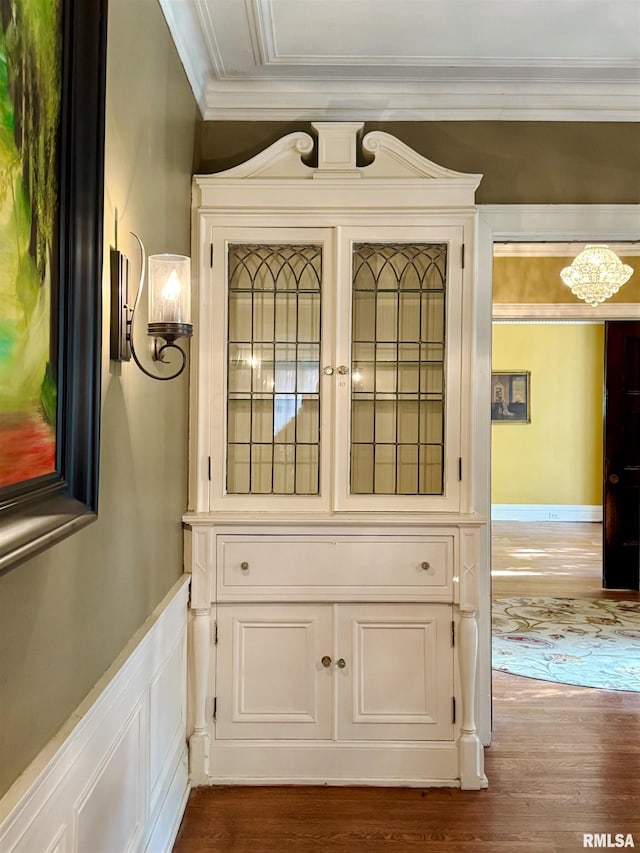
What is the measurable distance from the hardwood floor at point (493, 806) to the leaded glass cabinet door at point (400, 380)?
1.04 metres

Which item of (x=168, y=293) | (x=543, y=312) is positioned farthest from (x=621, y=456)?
(x=168, y=293)

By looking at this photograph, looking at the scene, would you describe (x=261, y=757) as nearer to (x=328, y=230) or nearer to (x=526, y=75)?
(x=328, y=230)

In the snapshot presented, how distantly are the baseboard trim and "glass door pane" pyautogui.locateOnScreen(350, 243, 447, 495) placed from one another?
6329mm

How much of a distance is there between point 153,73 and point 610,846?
8.92ft

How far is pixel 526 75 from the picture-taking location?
2604 mm

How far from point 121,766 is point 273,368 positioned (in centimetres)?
146

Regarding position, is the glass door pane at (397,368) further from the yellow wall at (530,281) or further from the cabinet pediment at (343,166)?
the yellow wall at (530,281)

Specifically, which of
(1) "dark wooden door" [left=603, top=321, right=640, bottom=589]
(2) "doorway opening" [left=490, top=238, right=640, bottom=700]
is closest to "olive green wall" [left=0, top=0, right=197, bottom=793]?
(1) "dark wooden door" [left=603, top=321, right=640, bottom=589]

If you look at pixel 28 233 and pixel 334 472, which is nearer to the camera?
pixel 28 233

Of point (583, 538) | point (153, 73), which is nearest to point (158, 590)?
point (153, 73)

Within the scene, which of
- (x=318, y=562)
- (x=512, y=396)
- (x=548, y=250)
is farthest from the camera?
(x=512, y=396)

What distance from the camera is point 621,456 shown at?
18.4ft

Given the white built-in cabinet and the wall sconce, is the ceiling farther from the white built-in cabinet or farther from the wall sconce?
the wall sconce

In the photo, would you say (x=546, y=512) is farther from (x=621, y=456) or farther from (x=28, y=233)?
(x=28, y=233)
